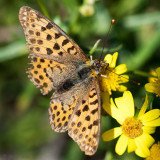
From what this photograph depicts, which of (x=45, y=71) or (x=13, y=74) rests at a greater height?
(x=45, y=71)

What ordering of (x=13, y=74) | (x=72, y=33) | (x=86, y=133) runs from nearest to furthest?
(x=86, y=133), (x=72, y=33), (x=13, y=74)

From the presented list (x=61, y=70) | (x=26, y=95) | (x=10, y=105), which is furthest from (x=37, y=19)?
(x=10, y=105)

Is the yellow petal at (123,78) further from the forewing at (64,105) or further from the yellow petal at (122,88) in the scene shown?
the forewing at (64,105)

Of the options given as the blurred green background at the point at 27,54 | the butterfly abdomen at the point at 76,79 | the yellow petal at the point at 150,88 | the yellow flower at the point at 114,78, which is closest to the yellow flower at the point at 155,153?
the yellow petal at the point at 150,88

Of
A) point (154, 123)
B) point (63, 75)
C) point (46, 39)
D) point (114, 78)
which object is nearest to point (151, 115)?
point (154, 123)

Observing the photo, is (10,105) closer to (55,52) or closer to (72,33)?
(72,33)

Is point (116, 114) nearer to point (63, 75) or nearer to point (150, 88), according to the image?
point (150, 88)
